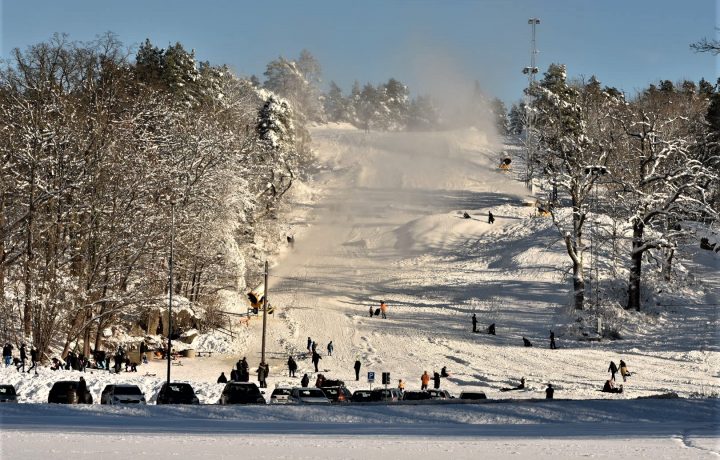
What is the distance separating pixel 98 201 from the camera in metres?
46.4

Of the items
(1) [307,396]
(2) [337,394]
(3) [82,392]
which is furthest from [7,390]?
(2) [337,394]

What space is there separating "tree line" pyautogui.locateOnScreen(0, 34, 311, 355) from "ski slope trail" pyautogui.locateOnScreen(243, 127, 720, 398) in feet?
24.7

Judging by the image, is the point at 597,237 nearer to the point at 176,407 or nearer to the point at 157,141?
the point at 157,141

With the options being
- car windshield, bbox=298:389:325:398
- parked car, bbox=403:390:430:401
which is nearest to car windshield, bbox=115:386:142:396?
car windshield, bbox=298:389:325:398

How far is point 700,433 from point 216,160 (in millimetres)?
43213

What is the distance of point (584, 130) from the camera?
7644 cm

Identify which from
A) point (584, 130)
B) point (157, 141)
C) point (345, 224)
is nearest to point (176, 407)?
point (157, 141)

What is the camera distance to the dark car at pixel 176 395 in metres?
28.6

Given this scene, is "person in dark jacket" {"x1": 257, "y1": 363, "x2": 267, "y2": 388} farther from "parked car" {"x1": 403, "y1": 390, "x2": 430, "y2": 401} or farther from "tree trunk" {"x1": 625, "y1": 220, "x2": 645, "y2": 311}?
"tree trunk" {"x1": 625, "y1": 220, "x2": 645, "y2": 311}

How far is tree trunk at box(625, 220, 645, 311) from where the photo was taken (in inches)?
2162

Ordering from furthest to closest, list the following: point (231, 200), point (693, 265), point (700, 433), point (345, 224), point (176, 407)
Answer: point (345, 224) < point (693, 265) < point (231, 200) < point (176, 407) < point (700, 433)

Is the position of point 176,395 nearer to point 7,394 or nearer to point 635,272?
point 7,394

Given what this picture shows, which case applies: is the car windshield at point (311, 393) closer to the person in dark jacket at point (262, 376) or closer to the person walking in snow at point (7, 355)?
the person in dark jacket at point (262, 376)

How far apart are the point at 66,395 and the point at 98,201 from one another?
1902 cm
